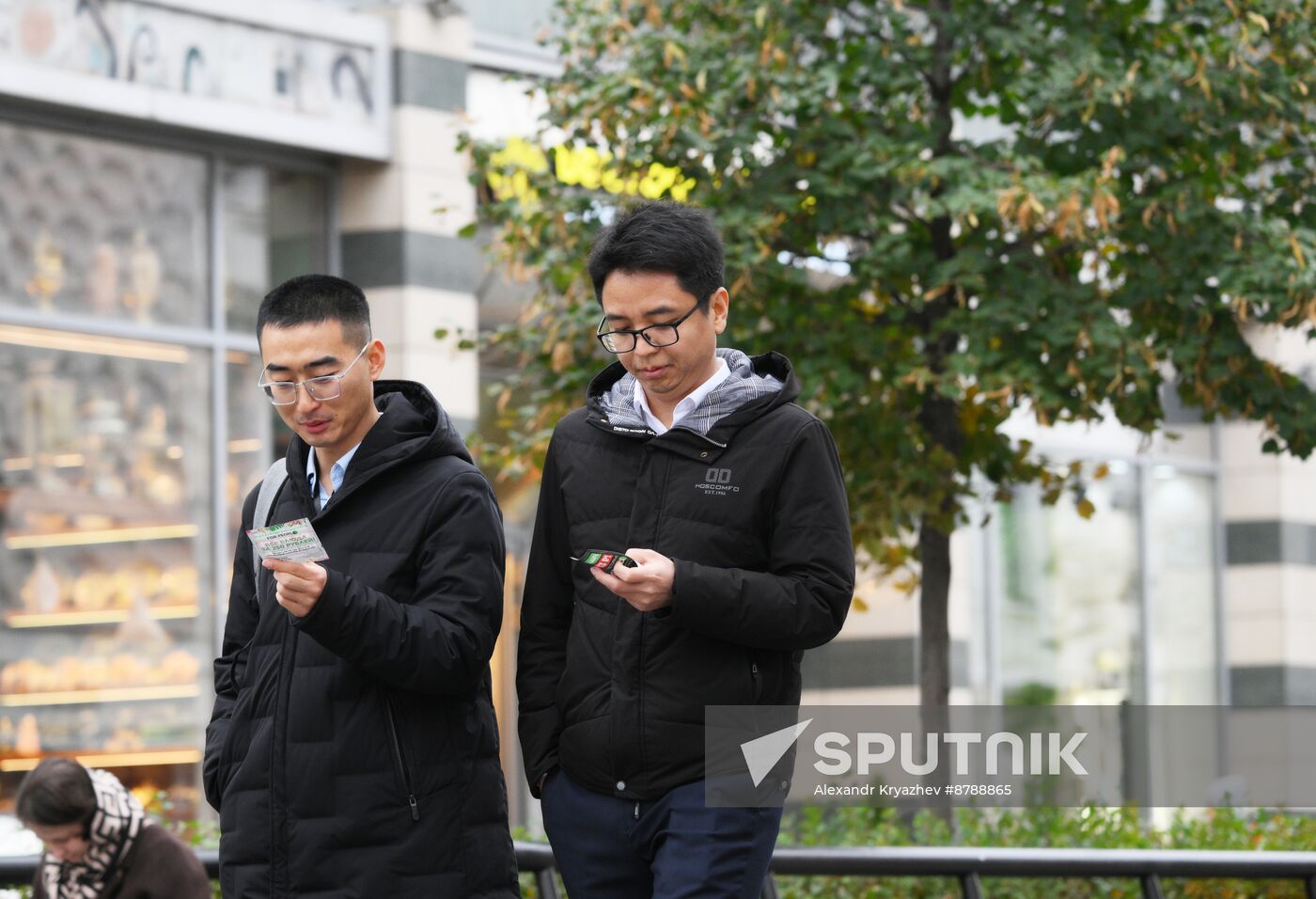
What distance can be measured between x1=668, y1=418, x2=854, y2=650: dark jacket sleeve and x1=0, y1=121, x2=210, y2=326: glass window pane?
848cm

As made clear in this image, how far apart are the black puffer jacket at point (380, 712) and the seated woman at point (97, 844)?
1.61m

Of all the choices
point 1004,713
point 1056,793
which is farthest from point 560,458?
point 1004,713

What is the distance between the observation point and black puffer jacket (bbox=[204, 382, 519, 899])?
4.11 metres

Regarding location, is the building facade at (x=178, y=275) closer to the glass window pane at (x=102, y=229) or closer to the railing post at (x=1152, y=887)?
the glass window pane at (x=102, y=229)

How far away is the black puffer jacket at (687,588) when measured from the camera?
4125 mm

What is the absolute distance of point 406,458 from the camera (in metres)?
4.36

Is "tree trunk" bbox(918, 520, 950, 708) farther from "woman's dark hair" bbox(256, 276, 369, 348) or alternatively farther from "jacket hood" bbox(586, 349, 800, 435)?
"woman's dark hair" bbox(256, 276, 369, 348)

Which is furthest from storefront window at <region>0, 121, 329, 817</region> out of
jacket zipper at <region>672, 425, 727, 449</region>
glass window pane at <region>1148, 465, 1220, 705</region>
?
glass window pane at <region>1148, 465, 1220, 705</region>

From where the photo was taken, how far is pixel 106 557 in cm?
1215

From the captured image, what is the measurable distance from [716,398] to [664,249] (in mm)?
337

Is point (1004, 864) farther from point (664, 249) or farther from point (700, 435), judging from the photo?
point (664, 249)

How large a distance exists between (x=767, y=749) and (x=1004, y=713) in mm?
13131

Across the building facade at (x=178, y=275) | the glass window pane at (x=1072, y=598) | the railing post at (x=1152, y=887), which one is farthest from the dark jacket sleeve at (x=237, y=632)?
the glass window pane at (x=1072, y=598)

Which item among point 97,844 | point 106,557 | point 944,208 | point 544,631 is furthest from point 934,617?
point 544,631
